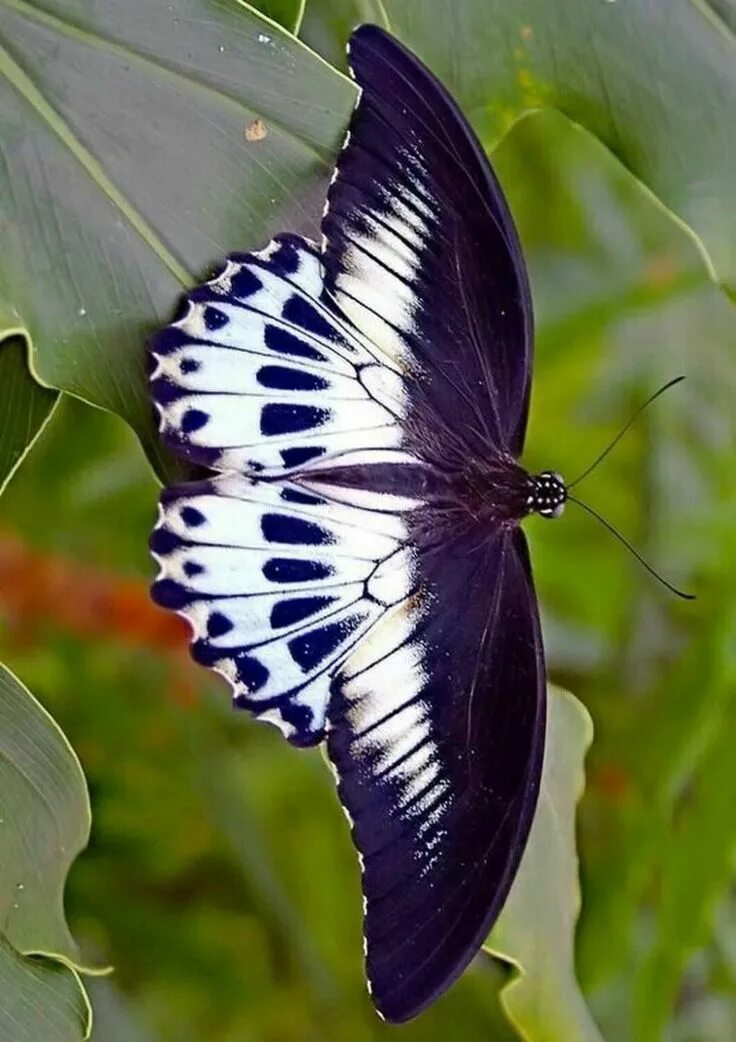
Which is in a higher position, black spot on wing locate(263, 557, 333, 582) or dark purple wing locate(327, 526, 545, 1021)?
black spot on wing locate(263, 557, 333, 582)

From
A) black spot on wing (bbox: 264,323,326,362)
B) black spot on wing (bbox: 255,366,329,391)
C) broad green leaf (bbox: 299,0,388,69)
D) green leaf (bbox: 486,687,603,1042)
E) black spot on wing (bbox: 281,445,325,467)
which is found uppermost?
broad green leaf (bbox: 299,0,388,69)

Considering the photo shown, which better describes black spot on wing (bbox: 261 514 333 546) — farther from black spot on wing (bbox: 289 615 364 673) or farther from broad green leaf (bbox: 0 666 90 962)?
broad green leaf (bbox: 0 666 90 962)

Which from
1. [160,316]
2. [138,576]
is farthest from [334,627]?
[138,576]

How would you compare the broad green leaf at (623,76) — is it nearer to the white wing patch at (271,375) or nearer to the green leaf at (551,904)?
the white wing patch at (271,375)

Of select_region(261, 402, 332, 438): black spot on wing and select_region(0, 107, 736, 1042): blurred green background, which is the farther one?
select_region(0, 107, 736, 1042): blurred green background

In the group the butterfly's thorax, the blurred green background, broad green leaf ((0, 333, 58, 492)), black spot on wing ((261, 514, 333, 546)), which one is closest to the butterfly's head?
the butterfly's thorax

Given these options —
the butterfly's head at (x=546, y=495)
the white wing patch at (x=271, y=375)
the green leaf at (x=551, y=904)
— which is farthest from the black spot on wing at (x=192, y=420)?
the green leaf at (x=551, y=904)

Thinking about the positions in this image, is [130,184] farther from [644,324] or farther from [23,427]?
[644,324]
